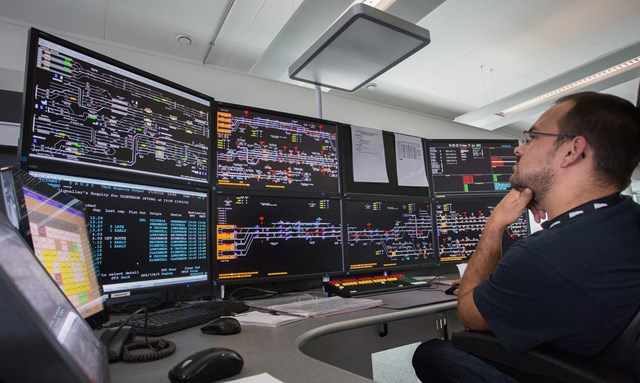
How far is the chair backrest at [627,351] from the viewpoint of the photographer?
693 mm

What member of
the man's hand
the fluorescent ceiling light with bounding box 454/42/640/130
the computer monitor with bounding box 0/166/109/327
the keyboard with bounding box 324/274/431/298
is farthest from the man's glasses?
the fluorescent ceiling light with bounding box 454/42/640/130

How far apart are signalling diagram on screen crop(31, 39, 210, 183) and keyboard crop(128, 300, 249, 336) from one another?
1.58 ft

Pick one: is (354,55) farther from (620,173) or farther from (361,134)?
(620,173)

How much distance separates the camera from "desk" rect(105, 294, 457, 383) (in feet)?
1.97

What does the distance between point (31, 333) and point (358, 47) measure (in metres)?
1.54

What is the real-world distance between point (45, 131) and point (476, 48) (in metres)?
3.18

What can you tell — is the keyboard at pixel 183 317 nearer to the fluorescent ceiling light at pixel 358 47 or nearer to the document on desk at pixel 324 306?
the document on desk at pixel 324 306

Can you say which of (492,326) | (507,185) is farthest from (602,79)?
(492,326)

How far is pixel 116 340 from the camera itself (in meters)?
0.71

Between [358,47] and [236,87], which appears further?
[236,87]

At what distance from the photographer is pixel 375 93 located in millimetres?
3812

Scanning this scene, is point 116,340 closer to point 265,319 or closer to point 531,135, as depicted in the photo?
point 265,319

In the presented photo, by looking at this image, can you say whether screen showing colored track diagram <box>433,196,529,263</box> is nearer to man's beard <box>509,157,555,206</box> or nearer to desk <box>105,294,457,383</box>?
desk <box>105,294,457,383</box>

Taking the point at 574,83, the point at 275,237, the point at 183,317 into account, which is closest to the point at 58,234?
the point at 183,317
